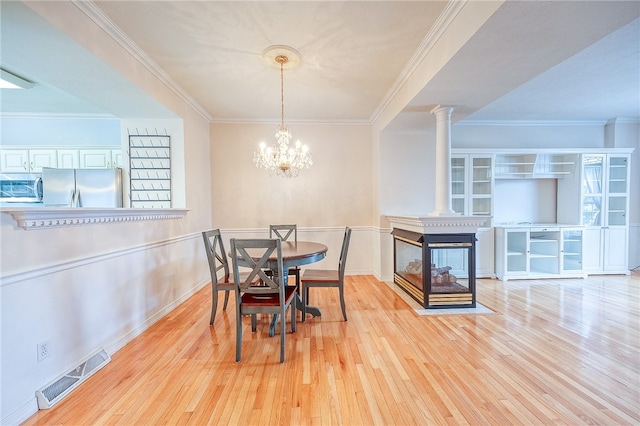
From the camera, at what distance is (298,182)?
4477 mm

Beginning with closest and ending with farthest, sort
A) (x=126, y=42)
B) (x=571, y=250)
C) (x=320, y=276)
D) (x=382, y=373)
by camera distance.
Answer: (x=382, y=373) < (x=126, y=42) < (x=320, y=276) < (x=571, y=250)

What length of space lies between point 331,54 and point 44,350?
3104 mm

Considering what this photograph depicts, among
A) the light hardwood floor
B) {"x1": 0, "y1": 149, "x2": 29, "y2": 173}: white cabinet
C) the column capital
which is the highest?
the column capital

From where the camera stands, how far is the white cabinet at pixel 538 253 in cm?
417

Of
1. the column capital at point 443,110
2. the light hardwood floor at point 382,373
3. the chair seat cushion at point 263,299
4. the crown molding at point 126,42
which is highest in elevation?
the crown molding at point 126,42

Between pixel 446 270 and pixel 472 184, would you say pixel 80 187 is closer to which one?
pixel 446 270


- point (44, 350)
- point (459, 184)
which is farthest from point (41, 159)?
point (459, 184)

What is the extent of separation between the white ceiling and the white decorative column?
0.62ft

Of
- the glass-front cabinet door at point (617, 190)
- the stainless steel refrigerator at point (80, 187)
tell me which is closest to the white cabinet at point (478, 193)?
the glass-front cabinet door at point (617, 190)

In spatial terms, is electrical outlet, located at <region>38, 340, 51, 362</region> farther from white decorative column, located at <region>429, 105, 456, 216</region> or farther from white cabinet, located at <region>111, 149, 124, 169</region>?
white decorative column, located at <region>429, 105, 456, 216</region>

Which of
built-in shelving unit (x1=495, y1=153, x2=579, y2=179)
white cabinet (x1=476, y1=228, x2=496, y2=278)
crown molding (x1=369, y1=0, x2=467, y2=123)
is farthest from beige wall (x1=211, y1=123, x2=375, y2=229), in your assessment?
built-in shelving unit (x1=495, y1=153, x2=579, y2=179)

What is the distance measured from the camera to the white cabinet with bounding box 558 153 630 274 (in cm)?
430

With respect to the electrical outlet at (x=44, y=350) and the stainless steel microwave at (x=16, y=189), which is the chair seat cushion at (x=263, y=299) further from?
the stainless steel microwave at (x=16, y=189)

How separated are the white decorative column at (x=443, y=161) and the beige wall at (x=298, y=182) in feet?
4.75
